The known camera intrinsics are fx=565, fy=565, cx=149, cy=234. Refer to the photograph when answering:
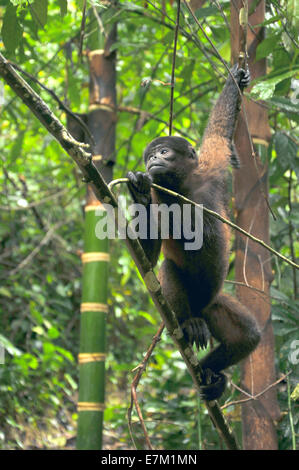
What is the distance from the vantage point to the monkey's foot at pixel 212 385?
10.9ft

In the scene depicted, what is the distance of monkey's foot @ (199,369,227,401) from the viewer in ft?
10.9

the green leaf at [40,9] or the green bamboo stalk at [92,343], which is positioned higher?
the green leaf at [40,9]

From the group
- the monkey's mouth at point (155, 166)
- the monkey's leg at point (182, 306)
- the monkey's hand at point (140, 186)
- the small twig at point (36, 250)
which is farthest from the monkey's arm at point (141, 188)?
the small twig at point (36, 250)

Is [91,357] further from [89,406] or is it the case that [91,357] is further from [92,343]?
[89,406]

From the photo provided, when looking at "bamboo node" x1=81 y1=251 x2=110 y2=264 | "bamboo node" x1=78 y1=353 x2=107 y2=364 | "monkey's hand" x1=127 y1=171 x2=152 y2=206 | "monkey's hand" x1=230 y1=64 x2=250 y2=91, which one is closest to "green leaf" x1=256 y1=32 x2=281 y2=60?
"monkey's hand" x1=230 y1=64 x2=250 y2=91

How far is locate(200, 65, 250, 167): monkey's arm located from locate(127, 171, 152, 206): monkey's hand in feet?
3.68

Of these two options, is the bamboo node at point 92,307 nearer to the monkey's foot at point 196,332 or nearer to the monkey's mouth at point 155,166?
the monkey's foot at point 196,332

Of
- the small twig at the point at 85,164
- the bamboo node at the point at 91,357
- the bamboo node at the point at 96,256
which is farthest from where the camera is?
the bamboo node at the point at 96,256

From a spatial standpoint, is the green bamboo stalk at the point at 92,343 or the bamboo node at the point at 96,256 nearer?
the green bamboo stalk at the point at 92,343

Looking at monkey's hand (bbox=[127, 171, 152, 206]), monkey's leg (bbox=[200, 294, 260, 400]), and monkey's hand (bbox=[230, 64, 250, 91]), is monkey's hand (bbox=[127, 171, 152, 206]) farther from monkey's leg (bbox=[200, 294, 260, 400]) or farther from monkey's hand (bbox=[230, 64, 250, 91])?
monkey's leg (bbox=[200, 294, 260, 400])

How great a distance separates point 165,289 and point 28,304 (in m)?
3.70

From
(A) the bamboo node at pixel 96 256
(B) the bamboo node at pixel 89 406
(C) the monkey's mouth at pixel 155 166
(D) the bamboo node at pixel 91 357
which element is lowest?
(B) the bamboo node at pixel 89 406

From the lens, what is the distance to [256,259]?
12.3ft

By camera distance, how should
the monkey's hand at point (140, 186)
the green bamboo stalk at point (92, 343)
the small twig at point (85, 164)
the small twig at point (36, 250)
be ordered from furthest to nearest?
the small twig at point (36, 250)
the green bamboo stalk at point (92, 343)
the monkey's hand at point (140, 186)
the small twig at point (85, 164)
